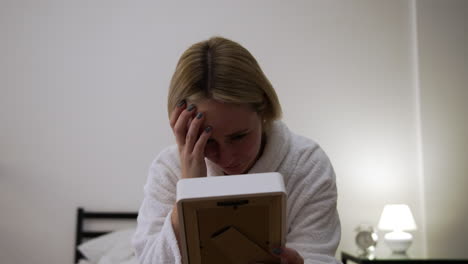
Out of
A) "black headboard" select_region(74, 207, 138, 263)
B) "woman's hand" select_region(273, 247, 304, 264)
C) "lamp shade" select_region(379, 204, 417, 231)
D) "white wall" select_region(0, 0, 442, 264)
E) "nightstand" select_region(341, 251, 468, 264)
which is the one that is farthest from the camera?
"white wall" select_region(0, 0, 442, 264)

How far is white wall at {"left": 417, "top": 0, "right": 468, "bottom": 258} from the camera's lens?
3.52 metres

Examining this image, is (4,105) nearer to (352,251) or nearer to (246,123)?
(352,251)

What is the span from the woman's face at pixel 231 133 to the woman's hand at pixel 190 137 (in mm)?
18

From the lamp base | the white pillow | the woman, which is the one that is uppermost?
the woman

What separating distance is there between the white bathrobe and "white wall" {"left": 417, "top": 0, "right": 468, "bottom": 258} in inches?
104

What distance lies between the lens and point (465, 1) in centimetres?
364

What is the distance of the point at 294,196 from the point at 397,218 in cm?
233

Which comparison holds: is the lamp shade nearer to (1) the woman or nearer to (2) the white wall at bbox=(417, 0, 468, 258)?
(2) the white wall at bbox=(417, 0, 468, 258)

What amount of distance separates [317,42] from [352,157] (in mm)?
854

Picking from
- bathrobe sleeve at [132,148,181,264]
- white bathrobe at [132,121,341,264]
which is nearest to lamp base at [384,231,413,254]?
white bathrobe at [132,121,341,264]

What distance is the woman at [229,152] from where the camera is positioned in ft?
3.26

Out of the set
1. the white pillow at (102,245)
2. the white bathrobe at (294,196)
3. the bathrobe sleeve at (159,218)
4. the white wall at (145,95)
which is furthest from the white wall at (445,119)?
the bathrobe sleeve at (159,218)

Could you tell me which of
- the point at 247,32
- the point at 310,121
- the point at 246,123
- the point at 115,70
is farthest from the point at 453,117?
the point at 246,123

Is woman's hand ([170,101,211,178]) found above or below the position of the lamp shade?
above
